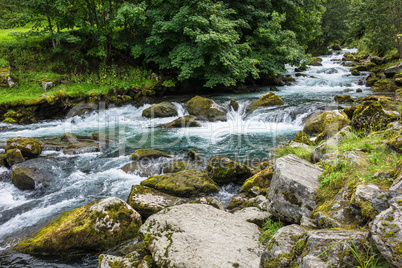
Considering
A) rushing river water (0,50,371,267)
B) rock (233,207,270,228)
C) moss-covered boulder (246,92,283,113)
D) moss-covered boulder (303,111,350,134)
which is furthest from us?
moss-covered boulder (246,92,283,113)

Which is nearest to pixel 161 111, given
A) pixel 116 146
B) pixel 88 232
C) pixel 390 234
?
pixel 116 146

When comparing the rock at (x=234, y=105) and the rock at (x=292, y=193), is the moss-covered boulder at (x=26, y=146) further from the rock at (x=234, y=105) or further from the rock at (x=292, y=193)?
the rock at (x=234, y=105)

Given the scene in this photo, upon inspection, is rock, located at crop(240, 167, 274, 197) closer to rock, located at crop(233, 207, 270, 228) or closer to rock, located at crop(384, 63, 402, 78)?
rock, located at crop(233, 207, 270, 228)

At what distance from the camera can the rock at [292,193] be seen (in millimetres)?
3315

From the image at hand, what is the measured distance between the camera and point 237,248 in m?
3.11

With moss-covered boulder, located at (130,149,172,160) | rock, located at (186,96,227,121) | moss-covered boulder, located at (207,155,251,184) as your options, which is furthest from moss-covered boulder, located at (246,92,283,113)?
moss-covered boulder, located at (207,155,251,184)

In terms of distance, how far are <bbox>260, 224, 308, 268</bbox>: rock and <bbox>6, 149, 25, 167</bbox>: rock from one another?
8.23m

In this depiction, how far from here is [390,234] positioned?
1.83m

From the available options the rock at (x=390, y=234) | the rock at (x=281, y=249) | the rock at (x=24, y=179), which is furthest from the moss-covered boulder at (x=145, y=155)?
the rock at (x=390, y=234)

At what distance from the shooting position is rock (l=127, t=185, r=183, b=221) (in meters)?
5.34

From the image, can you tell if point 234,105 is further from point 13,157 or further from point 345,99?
point 13,157

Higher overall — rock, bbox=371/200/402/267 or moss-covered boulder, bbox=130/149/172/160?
rock, bbox=371/200/402/267

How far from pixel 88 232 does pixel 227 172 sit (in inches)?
140

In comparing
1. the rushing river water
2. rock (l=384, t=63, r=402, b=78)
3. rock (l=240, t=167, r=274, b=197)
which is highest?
rock (l=384, t=63, r=402, b=78)
